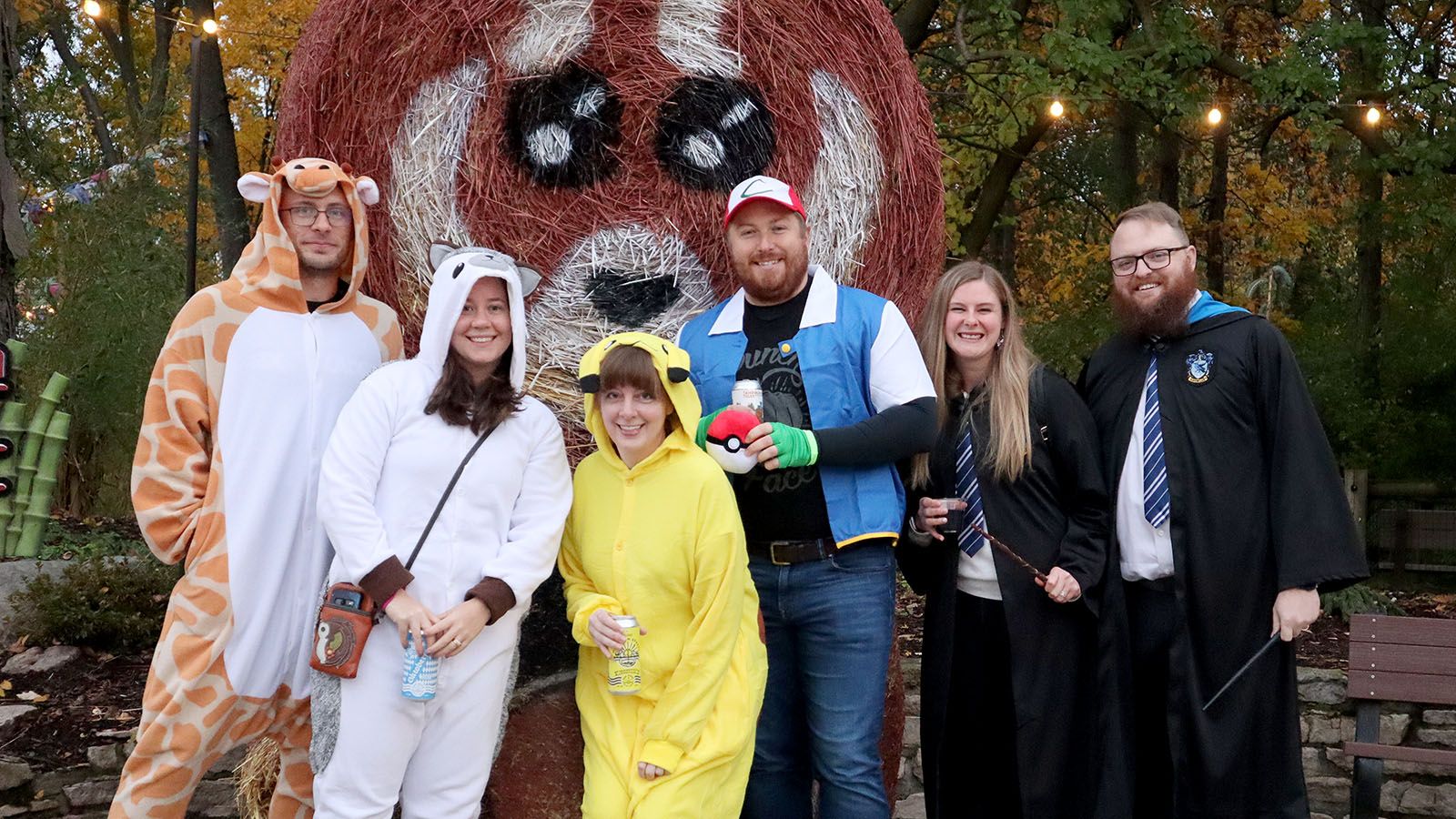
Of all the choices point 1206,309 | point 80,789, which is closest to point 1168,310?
point 1206,309

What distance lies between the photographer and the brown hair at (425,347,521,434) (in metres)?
2.78

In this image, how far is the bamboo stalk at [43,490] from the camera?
600 centimetres

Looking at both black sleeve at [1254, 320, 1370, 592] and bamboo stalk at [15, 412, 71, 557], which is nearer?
black sleeve at [1254, 320, 1370, 592]

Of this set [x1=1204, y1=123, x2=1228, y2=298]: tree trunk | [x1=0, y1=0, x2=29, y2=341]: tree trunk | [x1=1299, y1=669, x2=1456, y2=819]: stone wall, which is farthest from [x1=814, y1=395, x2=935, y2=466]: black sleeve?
[x1=1204, y1=123, x2=1228, y2=298]: tree trunk

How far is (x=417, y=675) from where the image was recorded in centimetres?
263

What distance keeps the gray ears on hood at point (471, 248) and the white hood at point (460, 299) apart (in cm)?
10

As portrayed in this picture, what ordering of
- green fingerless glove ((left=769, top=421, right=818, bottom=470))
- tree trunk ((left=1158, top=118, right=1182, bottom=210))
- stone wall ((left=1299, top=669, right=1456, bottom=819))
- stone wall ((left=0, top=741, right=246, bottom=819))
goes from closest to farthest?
1. green fingerless glove ((left=769, top=421, right=818, bottom=470))
2. stone wall ((left=0, top=741, right=246, bottom=819))
3. stone wall ((left=1299, top=669, right=1456, bottom=819))
4. tree trunk ((left=1158, top=118, right=1182, bottom=210))

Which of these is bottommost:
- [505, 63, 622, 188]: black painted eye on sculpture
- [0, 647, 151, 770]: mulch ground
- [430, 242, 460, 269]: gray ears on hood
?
[0, 647, 151, 770]: mulch ground

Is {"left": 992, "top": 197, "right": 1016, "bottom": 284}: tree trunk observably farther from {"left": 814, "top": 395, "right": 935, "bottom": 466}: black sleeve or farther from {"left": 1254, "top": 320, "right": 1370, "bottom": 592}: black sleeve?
{"left": 814, "top": 395, "right": 935, "bottom": 466}: black sleeve

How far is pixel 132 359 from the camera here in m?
7.09

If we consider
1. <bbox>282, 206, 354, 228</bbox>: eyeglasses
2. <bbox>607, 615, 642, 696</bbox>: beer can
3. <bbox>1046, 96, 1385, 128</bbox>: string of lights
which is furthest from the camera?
<bbox>1046, 96, 1385, 128</bbox>: string of lights

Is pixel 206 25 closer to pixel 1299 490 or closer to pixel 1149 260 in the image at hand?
pixel 1149 260

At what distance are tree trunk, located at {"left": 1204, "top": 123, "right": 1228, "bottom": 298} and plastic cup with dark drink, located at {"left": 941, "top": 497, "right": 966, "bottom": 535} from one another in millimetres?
9424

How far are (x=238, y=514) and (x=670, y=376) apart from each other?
3.47ft
